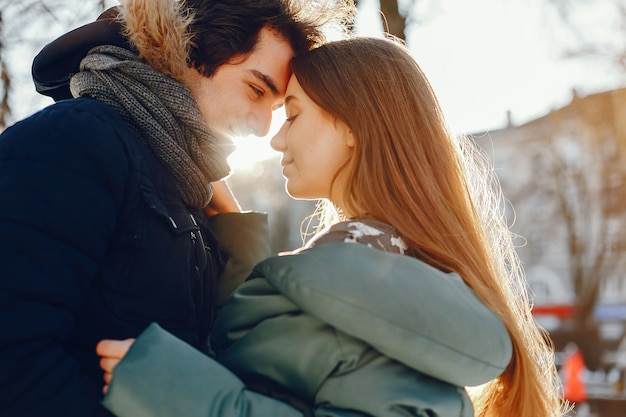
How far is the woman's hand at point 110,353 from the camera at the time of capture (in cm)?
178

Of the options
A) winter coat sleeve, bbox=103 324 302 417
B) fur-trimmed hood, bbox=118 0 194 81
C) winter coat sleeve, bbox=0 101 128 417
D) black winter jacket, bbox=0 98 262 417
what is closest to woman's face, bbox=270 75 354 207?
fur-trimmed hood, bbox=118 0 194 81

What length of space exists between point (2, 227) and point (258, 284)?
2.21 ft

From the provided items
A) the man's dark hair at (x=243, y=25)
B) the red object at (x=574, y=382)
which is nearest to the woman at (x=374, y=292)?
the man's dark hair at (x=243, y=25)

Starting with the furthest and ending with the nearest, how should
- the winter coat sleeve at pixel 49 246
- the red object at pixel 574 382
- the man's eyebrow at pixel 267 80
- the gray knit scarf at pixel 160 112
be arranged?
1. the red object at pixel 574 382
2. the man's eyebrow at pixel 267 80
3. the gray knit scarf at pixel 160 112
4. the winter coat sleeve at pixel 49 246

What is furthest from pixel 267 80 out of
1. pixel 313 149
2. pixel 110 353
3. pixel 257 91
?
pixel 110 353

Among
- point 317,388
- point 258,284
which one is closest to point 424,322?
point 317,388

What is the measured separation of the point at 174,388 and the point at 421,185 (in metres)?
1.08

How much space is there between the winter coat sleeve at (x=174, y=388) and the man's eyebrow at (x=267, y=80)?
4.15ft

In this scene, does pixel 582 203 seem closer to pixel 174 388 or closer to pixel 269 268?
pixel 269 268

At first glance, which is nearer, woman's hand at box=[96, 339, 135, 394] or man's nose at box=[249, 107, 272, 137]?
woman's hand at box=[96, 339, 135, 394]

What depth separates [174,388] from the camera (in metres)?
1.71

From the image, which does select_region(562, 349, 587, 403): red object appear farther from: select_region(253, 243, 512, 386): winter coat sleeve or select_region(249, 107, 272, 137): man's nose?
select_region(253, 243, 512, 386): winter coat sleeve

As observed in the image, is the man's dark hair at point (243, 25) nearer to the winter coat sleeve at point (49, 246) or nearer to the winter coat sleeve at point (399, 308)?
the winter coat sleeve at point (49, 246)

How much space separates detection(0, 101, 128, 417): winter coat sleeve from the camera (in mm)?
1665
